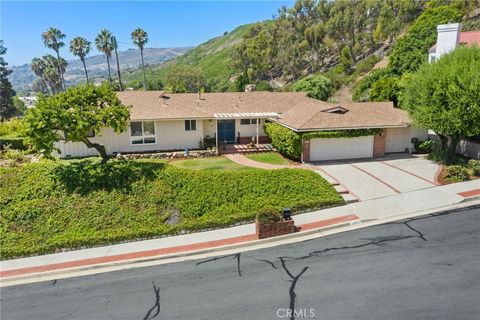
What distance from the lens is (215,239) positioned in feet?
42.9

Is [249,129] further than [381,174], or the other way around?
[249,129]

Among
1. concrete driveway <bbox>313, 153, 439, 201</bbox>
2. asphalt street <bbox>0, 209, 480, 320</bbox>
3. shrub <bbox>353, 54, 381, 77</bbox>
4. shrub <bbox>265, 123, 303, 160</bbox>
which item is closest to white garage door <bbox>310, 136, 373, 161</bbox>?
concrete driveway <bbox>313, 153, 439, 201</bbox>

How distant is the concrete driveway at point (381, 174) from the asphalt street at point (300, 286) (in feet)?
14.8

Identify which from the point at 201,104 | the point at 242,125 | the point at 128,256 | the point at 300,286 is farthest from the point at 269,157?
the point at 300,286

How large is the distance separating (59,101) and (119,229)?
22.3 ft

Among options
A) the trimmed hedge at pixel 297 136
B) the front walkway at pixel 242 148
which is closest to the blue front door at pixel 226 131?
the front walkway at pixel 242 148

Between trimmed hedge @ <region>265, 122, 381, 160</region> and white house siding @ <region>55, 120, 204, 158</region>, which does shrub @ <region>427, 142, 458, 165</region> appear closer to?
trimmed hedge @ <region>265, 122, 381, 160</region>

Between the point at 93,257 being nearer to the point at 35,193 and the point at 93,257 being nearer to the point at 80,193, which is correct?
the point at 80,193

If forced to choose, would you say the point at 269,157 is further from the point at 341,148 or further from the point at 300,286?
the point at 300,286

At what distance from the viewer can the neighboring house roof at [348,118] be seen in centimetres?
2172

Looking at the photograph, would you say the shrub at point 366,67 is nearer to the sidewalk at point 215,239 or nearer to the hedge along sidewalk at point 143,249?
the sidewalk at point 215,239

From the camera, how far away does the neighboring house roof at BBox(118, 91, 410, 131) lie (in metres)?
22.3

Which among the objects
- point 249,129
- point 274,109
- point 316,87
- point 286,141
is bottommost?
point 286,141

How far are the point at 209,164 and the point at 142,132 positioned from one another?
6223 mm
